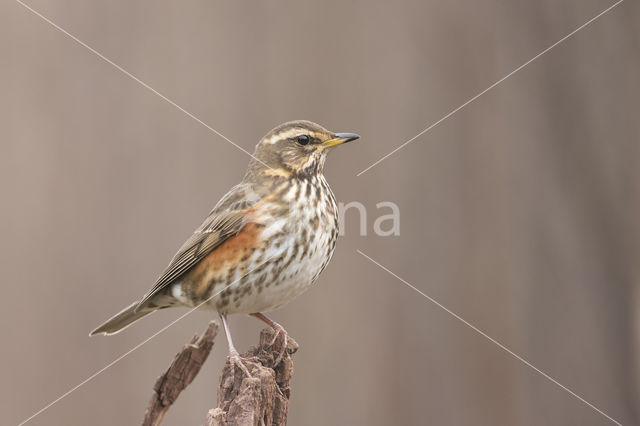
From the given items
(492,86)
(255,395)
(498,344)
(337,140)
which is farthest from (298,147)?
(498,344)

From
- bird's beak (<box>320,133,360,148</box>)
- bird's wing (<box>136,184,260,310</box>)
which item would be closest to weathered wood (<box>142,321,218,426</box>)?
bird's wing (<box>136,184,260,310</box>)

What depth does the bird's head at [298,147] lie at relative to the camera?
520cm

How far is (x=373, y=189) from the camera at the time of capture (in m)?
6.28

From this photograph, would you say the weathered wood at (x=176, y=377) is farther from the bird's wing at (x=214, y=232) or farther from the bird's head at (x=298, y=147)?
the bird's head at (x=298, y=147)

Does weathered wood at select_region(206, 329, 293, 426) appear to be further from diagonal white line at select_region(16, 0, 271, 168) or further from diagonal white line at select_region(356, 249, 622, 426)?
diagonal white line at select_region(16, 0, 271, 168)

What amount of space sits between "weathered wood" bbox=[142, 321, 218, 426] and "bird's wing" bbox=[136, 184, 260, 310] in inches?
17.9

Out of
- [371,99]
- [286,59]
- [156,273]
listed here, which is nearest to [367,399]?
[156,273]

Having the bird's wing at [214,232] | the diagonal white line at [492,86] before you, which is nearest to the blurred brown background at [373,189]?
the diagonal white line at [492,86]

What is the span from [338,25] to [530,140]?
196 cm

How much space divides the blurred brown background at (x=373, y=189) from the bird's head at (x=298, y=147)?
3.60 ft

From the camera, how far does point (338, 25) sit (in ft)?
21.9

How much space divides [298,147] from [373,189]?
3.99 feet

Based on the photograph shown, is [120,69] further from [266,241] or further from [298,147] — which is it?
[266,241]

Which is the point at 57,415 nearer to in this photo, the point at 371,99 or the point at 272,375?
the point at 272,375
